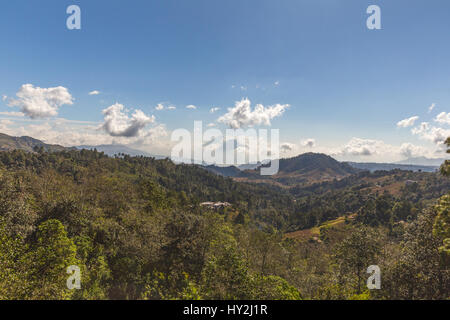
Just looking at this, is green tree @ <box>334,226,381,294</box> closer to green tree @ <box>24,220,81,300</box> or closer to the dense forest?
the dense forest

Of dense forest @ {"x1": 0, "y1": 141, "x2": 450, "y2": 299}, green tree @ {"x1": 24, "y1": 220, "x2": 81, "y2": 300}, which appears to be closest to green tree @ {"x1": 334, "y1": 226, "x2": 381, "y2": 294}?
dense forest @ {"x1": 0, "y1": 141, "x2": 450, "y2": 299}

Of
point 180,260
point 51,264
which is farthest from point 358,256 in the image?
point 51,264

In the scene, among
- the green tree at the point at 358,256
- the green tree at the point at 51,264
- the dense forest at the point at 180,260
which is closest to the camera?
the green tree at the point at 51,264

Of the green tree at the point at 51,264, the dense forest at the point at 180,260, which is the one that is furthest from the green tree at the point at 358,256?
the green tree at the point at 51,264

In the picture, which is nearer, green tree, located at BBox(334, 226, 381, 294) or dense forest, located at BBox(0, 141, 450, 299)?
dense forest, located at BBox(0, 141, 450, 299)

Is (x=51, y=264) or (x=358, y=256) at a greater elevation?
(x=51, y=264)

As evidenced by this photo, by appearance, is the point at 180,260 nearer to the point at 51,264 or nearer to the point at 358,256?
the point at 51,264

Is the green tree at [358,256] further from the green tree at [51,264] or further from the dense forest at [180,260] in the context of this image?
the green tree at [51,264]

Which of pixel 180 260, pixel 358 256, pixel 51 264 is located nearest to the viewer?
pixel 51 264
